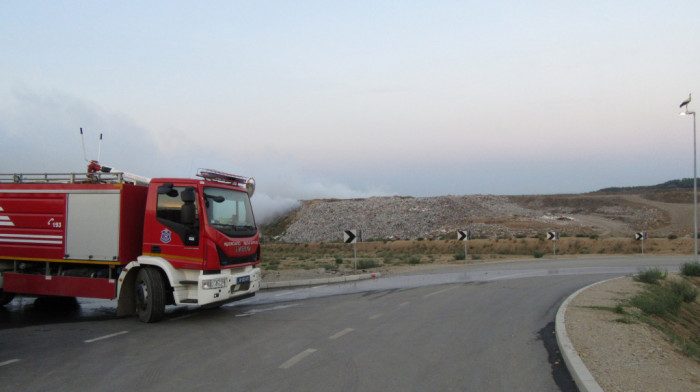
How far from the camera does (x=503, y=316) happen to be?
36.3 ft

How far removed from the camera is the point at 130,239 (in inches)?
420

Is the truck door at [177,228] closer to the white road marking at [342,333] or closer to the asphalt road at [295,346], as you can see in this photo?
the asphalt road at [295,346]

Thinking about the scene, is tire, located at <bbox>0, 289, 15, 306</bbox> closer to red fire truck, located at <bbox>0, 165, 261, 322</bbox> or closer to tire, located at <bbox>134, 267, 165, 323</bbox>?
red fire truck, located at <bbox>0, 165, 261, 322</bbox>

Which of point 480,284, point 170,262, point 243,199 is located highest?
point 243,199

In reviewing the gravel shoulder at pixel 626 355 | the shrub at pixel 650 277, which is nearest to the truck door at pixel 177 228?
the gravel shoulder at pixel 626 355

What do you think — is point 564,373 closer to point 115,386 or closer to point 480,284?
point 115,386

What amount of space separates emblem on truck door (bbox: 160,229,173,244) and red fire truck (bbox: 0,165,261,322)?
0.9 inches

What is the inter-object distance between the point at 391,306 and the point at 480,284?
642 centimetres

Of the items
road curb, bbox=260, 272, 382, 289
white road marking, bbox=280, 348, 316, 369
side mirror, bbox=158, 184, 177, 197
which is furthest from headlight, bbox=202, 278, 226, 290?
road curb, bbox=260, 272, 382, 289

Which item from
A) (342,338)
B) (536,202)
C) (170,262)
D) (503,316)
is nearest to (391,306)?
(503,316)

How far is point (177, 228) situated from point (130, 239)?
1.31 m

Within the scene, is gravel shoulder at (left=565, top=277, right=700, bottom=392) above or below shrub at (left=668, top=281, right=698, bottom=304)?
above

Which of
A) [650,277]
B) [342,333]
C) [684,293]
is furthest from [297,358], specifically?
[650,277]

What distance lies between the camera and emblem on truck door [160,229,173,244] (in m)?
10.2
